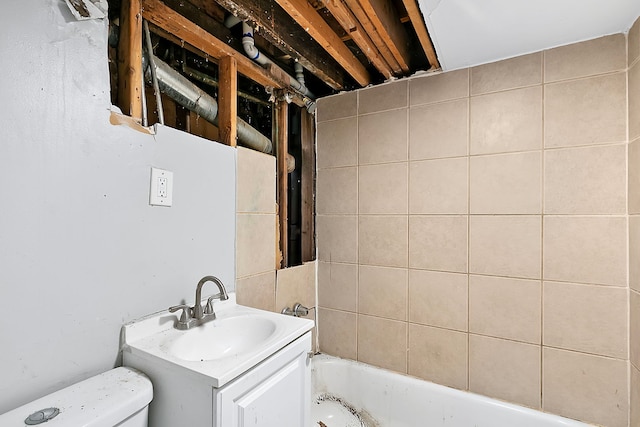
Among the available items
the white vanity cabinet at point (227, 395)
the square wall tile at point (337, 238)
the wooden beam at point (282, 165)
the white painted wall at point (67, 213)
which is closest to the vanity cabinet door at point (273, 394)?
the white vanity cabinet at point (227, 395)

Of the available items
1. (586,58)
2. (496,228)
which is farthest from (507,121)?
(496,228)

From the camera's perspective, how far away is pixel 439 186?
171 cm

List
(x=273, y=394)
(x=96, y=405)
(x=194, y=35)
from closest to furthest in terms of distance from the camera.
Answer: (x=96, y=405), (x=273, y=394), (x=194, y=35)

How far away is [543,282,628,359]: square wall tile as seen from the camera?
1353 mm

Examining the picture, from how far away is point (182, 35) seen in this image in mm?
1247

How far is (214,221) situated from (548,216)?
5.13 feet

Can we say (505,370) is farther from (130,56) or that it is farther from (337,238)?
(130,56)

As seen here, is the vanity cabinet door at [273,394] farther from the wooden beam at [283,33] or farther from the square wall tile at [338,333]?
the wooden beam at [283,33]

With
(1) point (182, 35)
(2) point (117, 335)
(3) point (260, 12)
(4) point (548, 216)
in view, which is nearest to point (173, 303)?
(2) point (117, 335)

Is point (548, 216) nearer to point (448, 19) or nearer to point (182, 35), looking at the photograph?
point (448, 19)

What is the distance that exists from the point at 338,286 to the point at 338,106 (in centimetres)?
120

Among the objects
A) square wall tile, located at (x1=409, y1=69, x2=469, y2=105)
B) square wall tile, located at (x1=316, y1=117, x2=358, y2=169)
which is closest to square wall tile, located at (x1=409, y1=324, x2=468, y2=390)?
square wall tile, located at (x1=316, y1=117, x2=358, y2=169)

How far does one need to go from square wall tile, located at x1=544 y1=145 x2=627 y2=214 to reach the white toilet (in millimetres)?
1801

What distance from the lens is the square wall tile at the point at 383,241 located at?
1813mm
